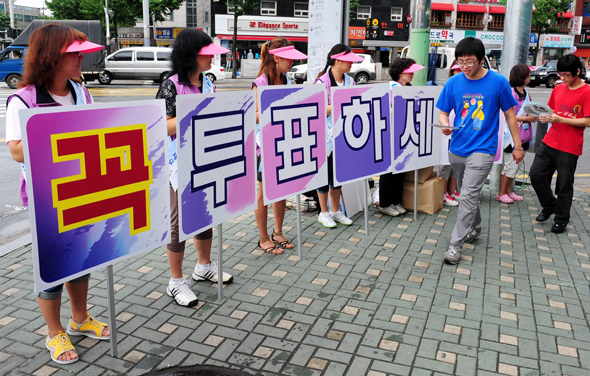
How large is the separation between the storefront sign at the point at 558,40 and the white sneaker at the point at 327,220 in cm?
5552

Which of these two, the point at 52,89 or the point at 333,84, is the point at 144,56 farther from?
the point at 52,89

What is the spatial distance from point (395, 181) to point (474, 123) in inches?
61.8

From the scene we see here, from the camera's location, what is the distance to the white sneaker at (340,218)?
218 inches

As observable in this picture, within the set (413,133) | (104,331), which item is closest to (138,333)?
(104,331)

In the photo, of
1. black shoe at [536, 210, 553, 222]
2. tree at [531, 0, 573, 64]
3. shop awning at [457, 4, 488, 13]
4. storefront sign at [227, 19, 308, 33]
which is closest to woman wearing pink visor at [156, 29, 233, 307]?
black shoe at [536, 210, 553, 222]

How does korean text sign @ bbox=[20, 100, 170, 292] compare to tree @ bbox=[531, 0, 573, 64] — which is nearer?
korean text sign @ bbox=[20, 100, 170, 292]

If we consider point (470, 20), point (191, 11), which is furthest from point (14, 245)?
point (470, 20)

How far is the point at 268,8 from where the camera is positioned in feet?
144

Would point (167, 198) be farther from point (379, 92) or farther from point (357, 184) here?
point (357, 184)

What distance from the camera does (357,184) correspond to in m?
6.05

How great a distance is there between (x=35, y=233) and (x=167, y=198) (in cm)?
88

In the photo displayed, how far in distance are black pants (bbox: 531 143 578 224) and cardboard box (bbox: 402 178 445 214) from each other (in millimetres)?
1048

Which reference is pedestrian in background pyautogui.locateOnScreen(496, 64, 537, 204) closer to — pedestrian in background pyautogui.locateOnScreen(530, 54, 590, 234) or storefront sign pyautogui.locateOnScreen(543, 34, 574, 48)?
pedestrian in background pyautogui.locateOnScreen(530, 54, 590, 234)

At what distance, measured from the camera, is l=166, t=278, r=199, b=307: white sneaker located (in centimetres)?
361
